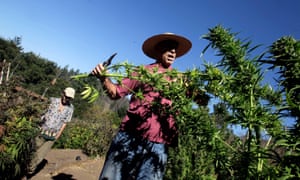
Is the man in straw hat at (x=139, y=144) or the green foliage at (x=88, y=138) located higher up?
the man in straw hat at (x=139, y=144)

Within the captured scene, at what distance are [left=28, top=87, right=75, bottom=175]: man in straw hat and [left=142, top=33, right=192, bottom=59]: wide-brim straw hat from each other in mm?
3434

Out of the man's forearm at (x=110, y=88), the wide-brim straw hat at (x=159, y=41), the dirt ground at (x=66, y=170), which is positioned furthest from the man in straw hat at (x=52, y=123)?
the man's forearm at (x=110, y=88)

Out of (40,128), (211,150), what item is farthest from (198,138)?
(40,128)

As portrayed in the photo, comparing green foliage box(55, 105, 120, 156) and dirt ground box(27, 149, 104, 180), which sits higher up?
green foliage box(55, 105, 120, 156)

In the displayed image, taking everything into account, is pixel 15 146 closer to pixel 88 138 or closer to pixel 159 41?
pixel 159 41

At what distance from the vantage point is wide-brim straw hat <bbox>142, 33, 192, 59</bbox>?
223 centimetres

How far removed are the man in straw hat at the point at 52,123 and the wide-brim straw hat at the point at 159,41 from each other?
11.3 ft

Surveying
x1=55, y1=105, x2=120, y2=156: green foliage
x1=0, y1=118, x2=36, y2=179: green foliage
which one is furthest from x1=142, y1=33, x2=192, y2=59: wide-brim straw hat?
x1=55, y1=105, x2=120, y2=156: green foliage

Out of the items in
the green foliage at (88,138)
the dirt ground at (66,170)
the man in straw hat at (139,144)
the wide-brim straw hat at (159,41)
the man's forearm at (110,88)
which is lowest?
the dirt ground at (66,170)

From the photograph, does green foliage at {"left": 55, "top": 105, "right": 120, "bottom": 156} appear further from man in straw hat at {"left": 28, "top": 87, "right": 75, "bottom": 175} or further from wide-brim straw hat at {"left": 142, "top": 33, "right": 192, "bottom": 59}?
wide-brim straw hat at {"left": 142, "top": 33, "right": 192, "bottom": 59}

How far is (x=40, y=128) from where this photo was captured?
5.11 meters

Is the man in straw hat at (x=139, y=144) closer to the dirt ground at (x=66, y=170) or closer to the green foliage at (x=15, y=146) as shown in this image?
the green foliage at (x=15, y=146)

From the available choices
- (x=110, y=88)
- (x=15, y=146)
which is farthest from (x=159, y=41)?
(x=15, y=146)

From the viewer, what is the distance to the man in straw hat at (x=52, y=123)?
515cm
